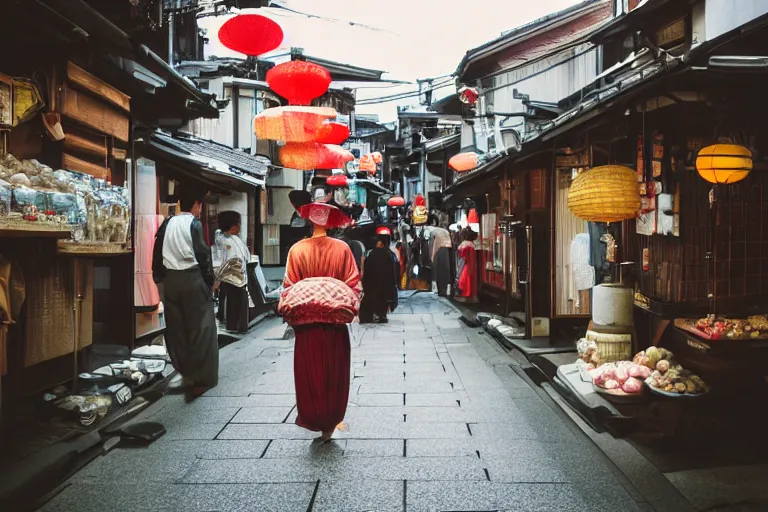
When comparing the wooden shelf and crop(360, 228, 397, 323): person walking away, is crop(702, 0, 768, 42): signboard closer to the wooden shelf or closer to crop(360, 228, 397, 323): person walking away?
the wooden shelf

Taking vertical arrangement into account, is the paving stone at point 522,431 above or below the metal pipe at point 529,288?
below

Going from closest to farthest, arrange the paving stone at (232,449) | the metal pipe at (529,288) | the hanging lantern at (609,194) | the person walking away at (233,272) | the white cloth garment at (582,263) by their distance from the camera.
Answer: the paving stone at (232,449)
the hanging lantern at (609,194)
the white cloth garment at (582,263)
the metal pipe at (529,288)
the person walking away at (233,272)

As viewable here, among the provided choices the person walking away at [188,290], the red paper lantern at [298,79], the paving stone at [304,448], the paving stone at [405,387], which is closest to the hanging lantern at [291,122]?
the red paper lantern at [298,79]

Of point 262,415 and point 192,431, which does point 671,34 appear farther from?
point 192,431

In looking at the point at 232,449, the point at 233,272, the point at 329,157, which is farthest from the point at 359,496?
the point at 233,272

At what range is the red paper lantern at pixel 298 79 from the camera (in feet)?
35.3

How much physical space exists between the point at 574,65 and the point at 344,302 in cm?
1446

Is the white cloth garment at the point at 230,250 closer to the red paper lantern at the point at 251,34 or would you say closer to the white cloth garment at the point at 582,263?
the red paper lantern at the point at 251,34

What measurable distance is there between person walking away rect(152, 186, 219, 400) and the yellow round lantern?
22.0ft

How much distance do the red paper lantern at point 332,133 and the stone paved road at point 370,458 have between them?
4.75 m

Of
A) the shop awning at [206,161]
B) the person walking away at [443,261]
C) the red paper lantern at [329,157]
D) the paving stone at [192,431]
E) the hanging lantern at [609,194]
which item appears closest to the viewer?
the paving stone at [192,431]

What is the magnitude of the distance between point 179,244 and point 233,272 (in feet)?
20.0

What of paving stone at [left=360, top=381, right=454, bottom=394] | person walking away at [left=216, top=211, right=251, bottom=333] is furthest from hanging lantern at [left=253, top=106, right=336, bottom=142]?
paving stone at [left=360, top=381, right=454, bottom=394]

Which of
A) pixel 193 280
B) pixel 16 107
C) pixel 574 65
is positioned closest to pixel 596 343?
pixel 193 280
